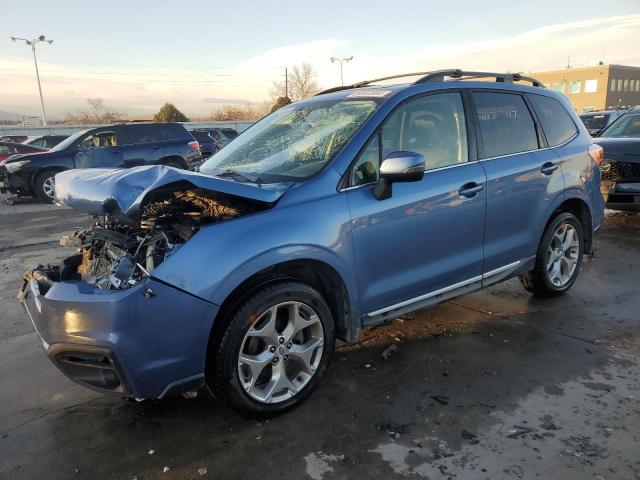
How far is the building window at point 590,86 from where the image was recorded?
64.4 meters

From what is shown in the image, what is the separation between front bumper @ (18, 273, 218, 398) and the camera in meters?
2.35

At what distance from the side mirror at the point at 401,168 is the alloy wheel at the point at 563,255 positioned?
2.10m

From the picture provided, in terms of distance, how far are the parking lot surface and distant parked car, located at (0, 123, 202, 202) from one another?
8431 mm

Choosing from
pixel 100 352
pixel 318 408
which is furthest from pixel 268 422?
pixel 100 352

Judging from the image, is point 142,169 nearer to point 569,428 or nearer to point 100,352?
point 100,352

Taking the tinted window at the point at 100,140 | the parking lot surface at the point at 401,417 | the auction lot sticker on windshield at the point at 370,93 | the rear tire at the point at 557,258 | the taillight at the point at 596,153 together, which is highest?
the auction lot sticker on windshield at the point at 370,93

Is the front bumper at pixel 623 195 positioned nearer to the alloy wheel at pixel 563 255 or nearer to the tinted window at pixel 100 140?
the alloy wheel at pixel 563 255

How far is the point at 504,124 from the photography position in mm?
3955

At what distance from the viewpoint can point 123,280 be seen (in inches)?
100.0

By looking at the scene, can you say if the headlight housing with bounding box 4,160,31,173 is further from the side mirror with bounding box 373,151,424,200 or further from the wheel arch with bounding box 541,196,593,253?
the wheel arch with bounding box 541,196,593,253

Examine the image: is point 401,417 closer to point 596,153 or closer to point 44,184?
point 596,153

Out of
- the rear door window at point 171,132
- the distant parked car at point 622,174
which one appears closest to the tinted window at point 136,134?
the rear door window at point 171,132

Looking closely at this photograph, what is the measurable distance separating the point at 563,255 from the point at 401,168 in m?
2.54

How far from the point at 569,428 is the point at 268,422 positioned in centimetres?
168
